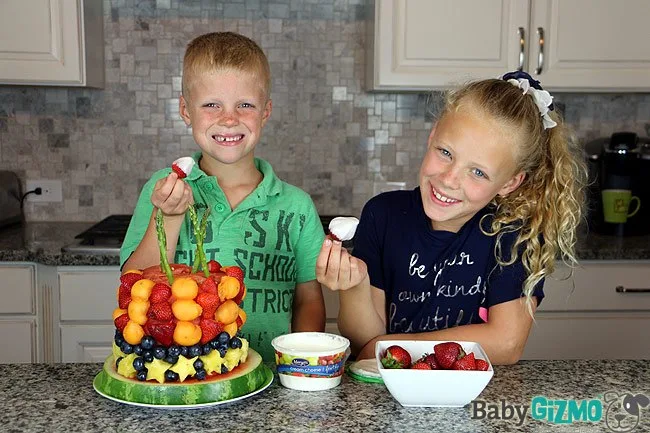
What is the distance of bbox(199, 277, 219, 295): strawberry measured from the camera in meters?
1.04

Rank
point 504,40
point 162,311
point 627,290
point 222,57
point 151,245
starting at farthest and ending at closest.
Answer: point 504,40 → point 627,290 → point 222,57 → point 151,245 → point 162,311

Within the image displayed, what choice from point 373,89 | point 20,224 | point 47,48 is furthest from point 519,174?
point 20,224

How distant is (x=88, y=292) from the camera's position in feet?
7.87

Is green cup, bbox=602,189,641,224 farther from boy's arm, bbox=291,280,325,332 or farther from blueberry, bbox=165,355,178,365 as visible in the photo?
blueberry, bbox=165,355,178,365

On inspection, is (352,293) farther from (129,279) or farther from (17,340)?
(17,340)

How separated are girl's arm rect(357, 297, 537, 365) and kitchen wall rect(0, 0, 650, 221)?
152 centimetres

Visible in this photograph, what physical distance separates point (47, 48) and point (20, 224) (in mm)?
693

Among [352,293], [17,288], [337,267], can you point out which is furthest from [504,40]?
[17,288]

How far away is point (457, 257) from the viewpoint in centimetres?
156

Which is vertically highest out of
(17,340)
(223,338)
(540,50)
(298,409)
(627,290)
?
(540,50)

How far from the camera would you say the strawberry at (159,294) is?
1.02 metres

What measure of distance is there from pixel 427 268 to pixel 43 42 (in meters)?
1.62

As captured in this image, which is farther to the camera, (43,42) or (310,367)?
(43,42)

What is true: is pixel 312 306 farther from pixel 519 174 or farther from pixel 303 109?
pixel 303 109
